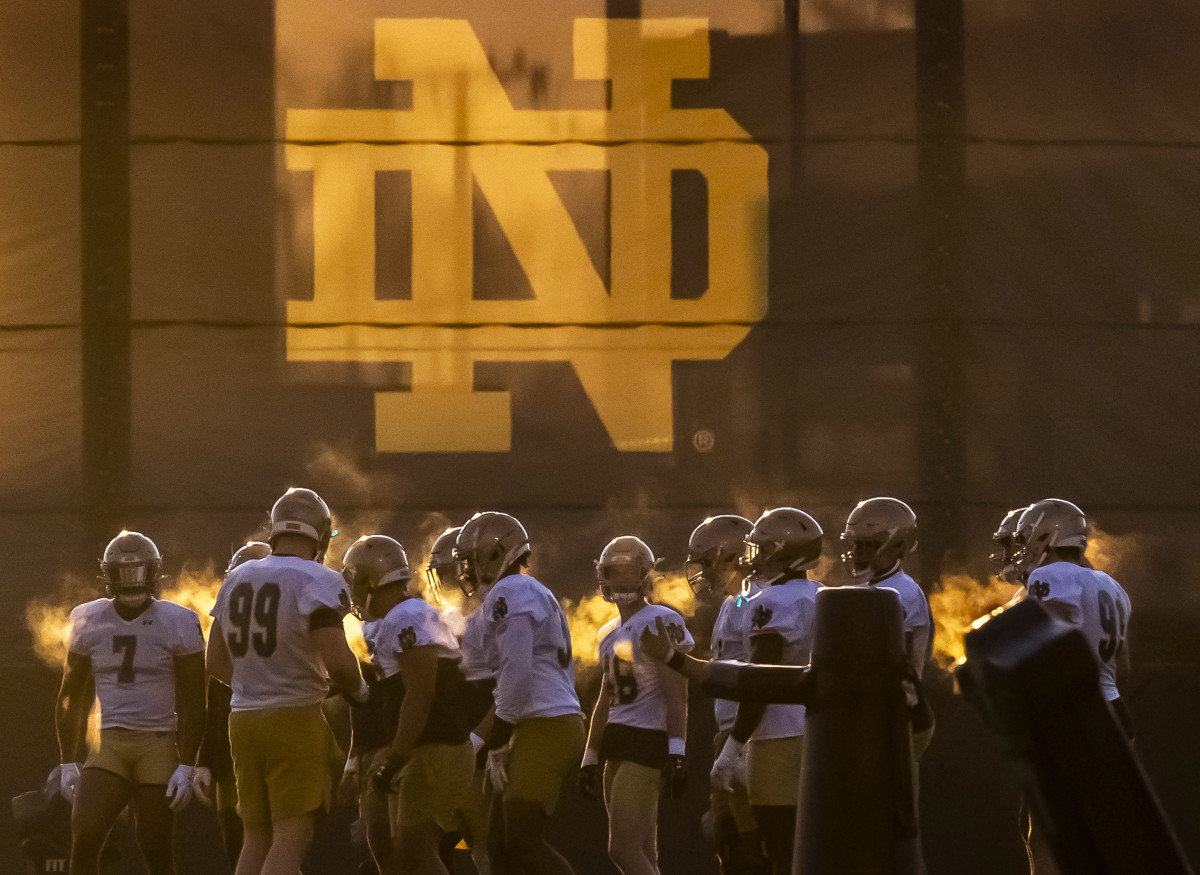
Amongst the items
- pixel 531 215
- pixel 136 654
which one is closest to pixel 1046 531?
pixel 531 215

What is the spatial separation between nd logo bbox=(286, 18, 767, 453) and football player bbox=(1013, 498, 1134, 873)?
2784 mm

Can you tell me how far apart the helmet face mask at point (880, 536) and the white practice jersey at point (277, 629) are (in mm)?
2275

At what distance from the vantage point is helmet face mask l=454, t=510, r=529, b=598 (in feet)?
22.3

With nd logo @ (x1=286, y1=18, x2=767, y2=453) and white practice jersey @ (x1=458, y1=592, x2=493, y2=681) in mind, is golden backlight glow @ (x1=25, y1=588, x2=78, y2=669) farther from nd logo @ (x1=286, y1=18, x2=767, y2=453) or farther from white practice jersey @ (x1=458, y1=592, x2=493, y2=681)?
white practice jersey @ (x1=458, y1=592, x2=493, y2=681)

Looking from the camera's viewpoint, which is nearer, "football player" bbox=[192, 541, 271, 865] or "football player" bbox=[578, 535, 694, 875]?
"football player" bbox=[578, 535, 694, 875]

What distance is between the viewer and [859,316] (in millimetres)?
9141

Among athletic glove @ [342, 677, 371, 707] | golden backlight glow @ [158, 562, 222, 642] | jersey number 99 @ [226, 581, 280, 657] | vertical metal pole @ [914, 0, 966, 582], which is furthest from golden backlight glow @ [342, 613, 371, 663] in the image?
jersey number 99 @ [226, 581, 280, 657]

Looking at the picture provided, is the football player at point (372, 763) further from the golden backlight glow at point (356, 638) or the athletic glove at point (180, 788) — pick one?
the golden backlight glow at point (356, 638)

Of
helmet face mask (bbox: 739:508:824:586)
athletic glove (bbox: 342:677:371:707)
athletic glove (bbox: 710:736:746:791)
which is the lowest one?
athletic glove (bbox: 710:736:746:791)

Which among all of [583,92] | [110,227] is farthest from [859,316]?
[110,227]

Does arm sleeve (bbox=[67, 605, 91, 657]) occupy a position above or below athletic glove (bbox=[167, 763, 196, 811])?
above

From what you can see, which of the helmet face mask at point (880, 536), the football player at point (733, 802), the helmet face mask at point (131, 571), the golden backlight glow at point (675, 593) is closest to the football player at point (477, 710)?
the football player at point (733, 802)

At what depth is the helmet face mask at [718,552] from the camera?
24.6 ft

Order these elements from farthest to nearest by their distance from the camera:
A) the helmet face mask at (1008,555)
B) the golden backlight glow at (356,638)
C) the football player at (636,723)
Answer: the golden backlight glow at (356,638) → the helmet face mask at (1008,555) → the football player at (636,723)
